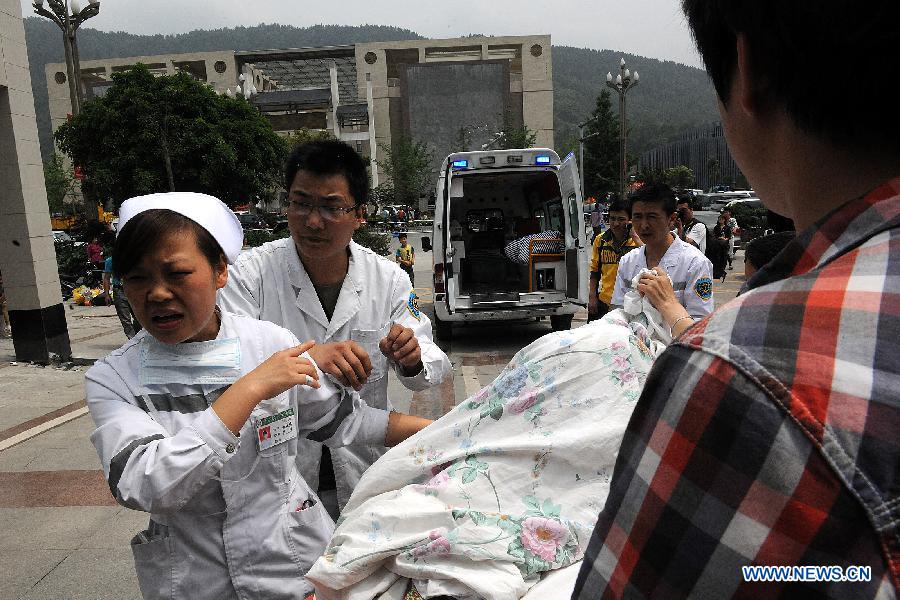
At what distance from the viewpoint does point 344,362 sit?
1655 mm

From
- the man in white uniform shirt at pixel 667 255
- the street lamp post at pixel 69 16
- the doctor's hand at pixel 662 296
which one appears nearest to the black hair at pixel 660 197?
the man in white uniform shirt at pixel 667 255

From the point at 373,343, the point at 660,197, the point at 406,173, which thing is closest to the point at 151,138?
the point at 660,197

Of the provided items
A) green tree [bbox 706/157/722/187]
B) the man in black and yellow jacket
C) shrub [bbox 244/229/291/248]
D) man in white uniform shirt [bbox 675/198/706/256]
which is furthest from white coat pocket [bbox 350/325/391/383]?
green tree [bbox 706/157/722/187]

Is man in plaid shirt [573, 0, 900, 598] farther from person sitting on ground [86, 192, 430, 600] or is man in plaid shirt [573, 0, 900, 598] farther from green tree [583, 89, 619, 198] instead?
green tree [583, 89, 619, 198]

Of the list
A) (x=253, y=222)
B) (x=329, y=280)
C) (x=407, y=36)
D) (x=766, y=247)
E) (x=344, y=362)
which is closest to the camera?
(x=344, y=362)

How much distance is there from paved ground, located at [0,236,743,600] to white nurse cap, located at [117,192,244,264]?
2.00 metres

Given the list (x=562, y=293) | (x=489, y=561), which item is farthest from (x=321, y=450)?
(x=562, y=293)

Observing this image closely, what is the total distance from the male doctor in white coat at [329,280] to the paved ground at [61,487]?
4.95ft

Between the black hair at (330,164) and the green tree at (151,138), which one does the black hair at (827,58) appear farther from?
the green tree at (151,138)

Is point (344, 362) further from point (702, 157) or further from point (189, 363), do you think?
point (702, 157)

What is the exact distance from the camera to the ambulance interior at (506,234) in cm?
887

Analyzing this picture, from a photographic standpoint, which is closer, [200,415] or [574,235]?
[200,415]

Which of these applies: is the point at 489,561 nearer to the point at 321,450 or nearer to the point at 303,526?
the point at 303,526

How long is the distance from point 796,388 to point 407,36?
599 ft
